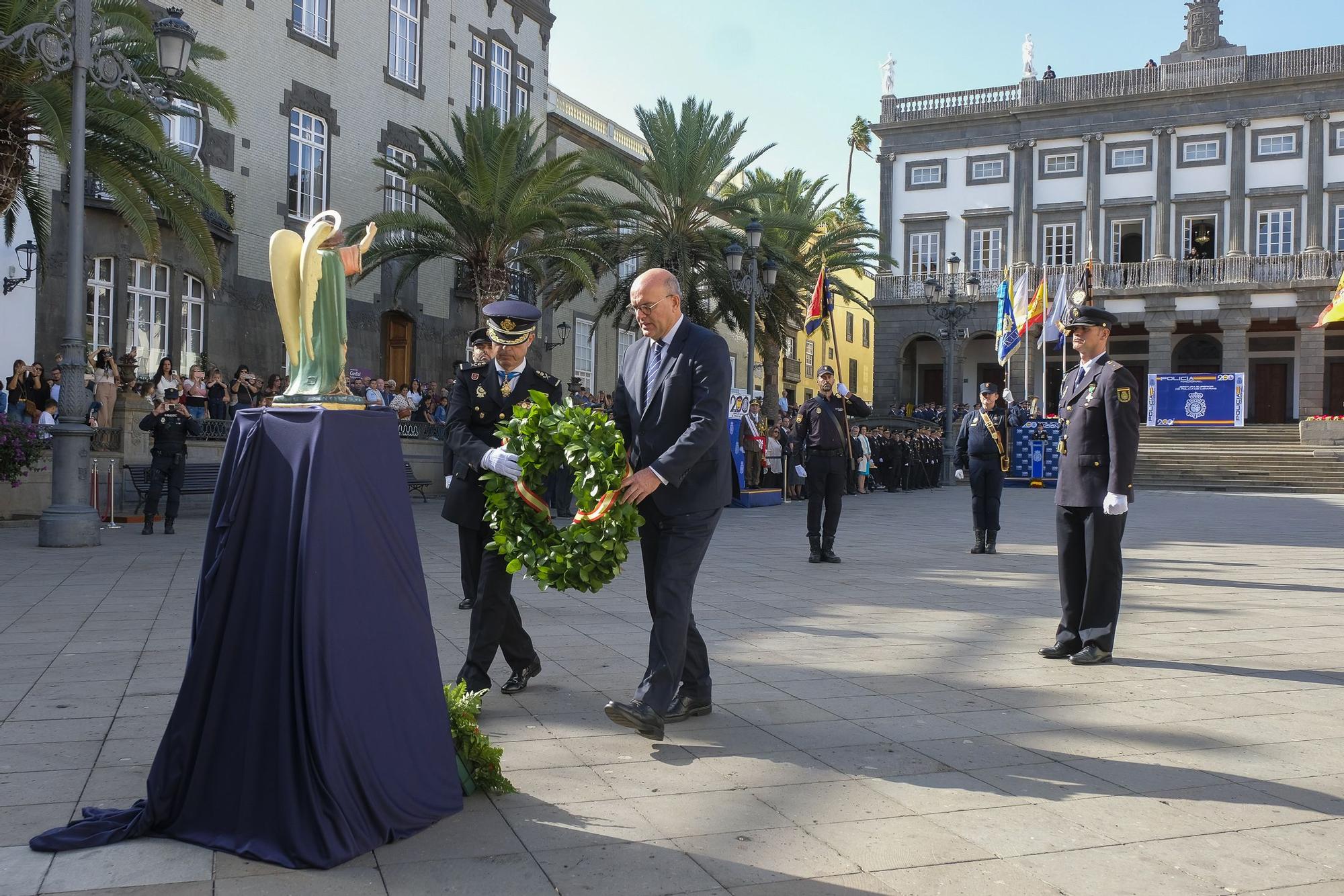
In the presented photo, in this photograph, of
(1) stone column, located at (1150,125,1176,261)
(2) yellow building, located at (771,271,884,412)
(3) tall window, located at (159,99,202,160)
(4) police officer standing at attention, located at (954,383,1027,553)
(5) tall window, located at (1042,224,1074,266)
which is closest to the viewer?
(4) police officer standing at attention, located at (954,383,1027,553)

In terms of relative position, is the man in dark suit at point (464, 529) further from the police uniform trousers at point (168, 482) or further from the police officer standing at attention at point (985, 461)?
the police uniform trousers at point (168, 482)

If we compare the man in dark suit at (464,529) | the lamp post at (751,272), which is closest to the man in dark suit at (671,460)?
the man in dark suit at (464,529)

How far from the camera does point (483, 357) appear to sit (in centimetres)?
707

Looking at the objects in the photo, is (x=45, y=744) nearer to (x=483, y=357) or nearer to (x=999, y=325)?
(x=483, y=357)

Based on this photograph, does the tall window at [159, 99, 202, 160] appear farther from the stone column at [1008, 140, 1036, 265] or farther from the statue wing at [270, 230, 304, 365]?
the stone column at [1008, 140, 1036, 265]

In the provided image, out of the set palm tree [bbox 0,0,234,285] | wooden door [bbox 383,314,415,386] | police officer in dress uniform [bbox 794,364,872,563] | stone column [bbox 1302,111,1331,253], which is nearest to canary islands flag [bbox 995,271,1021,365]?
stone column [bbox 1302,111,1331,253]

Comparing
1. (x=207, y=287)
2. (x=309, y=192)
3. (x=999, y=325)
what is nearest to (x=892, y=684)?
(x=207, y=287)

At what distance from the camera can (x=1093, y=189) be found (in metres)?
45.9

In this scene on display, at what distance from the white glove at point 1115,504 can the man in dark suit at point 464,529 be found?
374cm

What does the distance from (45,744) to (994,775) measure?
3914 mm

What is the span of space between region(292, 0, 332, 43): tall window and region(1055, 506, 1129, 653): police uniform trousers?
957 inches

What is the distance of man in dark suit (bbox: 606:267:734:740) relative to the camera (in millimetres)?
4969

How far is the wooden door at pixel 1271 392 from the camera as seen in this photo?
45.2 meters

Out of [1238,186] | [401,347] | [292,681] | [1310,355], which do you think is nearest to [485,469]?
[292,681]
